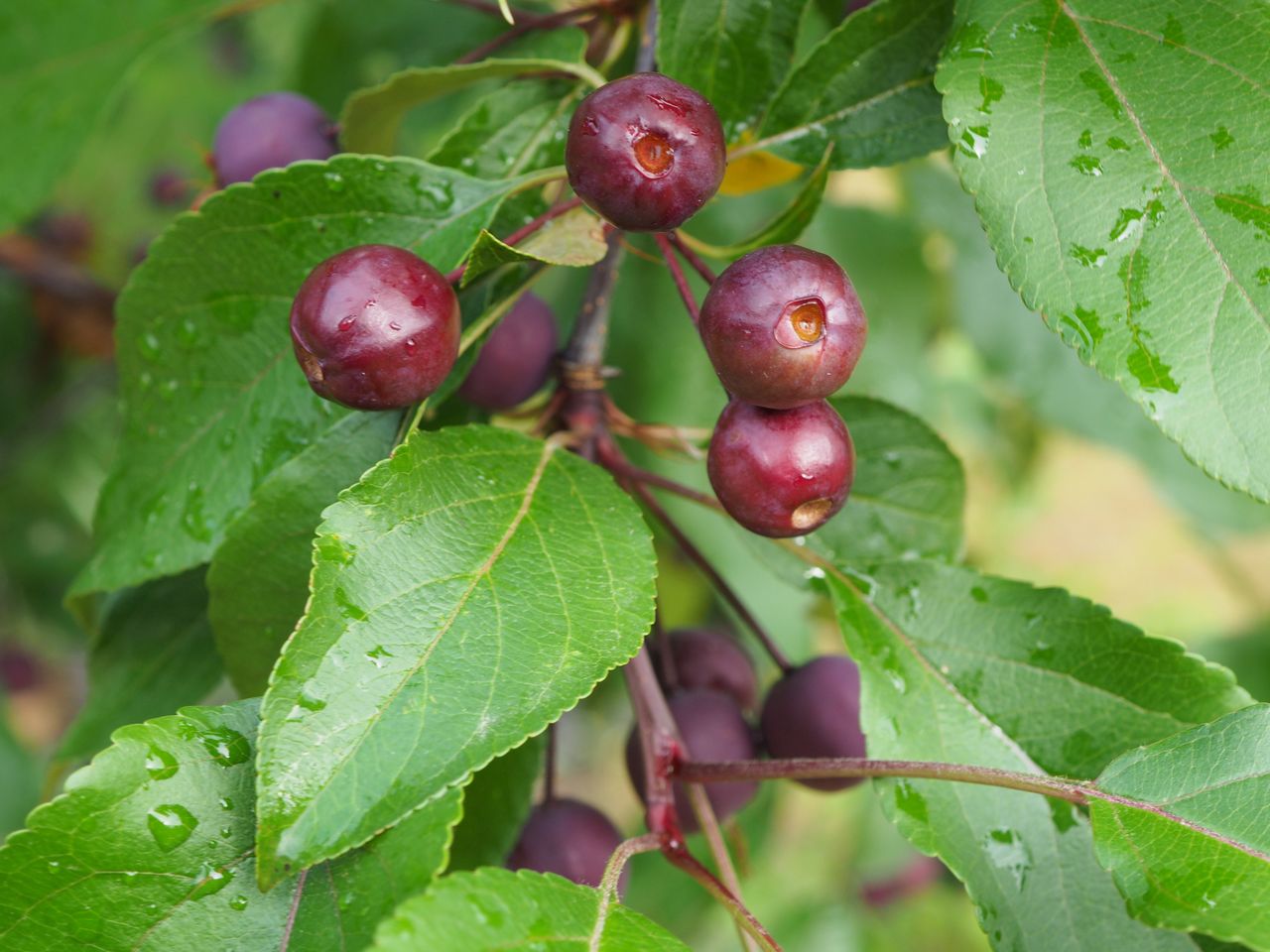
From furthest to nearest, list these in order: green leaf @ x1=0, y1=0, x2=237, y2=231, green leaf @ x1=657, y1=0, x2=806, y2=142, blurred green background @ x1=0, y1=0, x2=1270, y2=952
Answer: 1. blurred green background @ x1=0, y1=0, x2=1270, y2=952
2. green leaf @ x1=0, y1=0, x2=237, y2=231
3. green leaf @ x1=657, y1=0, x2=806, y2=142

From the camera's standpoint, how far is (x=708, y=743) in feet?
4.09

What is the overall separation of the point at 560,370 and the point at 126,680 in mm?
639

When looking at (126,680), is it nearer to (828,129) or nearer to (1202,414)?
(828,129)

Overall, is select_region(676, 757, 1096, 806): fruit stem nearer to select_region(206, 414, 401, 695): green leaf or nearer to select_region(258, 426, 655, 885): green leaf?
select_region(258, 426, 655, 885): green leaf

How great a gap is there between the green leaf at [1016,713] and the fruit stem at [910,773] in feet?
0.16

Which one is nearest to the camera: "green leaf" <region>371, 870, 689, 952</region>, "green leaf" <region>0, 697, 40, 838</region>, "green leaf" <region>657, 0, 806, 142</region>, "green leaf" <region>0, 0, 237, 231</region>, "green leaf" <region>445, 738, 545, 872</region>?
"green leaf" <region>371, 870, 689, 952</region>

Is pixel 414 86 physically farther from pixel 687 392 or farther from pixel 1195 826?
pixel 1195 826

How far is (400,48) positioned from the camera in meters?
1.94

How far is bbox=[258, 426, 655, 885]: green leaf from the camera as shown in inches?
30.2

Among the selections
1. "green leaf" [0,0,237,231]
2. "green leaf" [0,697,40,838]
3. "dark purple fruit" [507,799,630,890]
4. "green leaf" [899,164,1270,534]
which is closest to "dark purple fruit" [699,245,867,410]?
"dark purple fruit" [507,799,630,890]

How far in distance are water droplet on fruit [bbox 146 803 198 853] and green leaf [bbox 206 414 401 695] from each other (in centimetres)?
27

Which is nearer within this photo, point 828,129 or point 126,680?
point 828,129

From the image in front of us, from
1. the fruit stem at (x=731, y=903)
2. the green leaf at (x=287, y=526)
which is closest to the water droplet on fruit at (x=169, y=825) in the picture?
the green leaf at (x=287, y=526)

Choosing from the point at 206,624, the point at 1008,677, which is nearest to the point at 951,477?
the point at 1008,677
